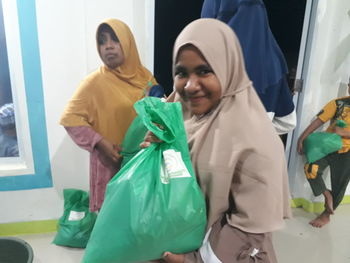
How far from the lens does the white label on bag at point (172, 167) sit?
72cm

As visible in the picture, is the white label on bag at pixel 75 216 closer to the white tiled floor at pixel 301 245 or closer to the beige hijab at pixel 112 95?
the white tiled floor at pixel 301 245

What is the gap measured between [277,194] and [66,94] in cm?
138

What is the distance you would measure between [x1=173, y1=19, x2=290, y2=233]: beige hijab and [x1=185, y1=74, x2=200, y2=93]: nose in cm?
6

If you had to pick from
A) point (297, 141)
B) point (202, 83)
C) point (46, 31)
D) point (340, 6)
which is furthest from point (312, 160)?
point (46, 31)

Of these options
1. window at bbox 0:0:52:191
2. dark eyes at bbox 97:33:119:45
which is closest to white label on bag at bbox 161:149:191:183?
dark eyes at bbox 97:33:119:45

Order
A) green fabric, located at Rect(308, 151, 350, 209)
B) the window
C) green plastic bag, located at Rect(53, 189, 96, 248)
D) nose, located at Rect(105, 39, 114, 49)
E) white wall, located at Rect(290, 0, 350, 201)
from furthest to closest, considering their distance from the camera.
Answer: green fabric, located at Rect(308, 151, 350, 209), white wall, located at Rect(290, 0, 350, 201), green plastic bag, located at Rect(53, 189, 96, 248), the window, nose, located at Rect(105, 39, 114, 49)

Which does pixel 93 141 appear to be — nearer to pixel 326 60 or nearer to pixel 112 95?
pixel 112 95

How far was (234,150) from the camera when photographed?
29.0 inches

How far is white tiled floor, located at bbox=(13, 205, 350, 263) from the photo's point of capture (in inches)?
71.9

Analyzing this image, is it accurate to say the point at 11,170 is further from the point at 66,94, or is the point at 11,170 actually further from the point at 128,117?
the point at 128,117

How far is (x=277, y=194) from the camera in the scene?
745mm

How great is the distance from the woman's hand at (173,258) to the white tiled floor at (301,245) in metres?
1.24

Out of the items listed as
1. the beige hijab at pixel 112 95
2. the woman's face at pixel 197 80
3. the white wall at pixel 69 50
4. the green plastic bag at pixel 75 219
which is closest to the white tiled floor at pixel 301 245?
the green plastic bag at pixel 75 219

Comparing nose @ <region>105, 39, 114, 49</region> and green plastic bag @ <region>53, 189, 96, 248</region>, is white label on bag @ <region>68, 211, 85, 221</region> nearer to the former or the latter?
green plastic bag @ <region>53, 189, 96, 248</region>
